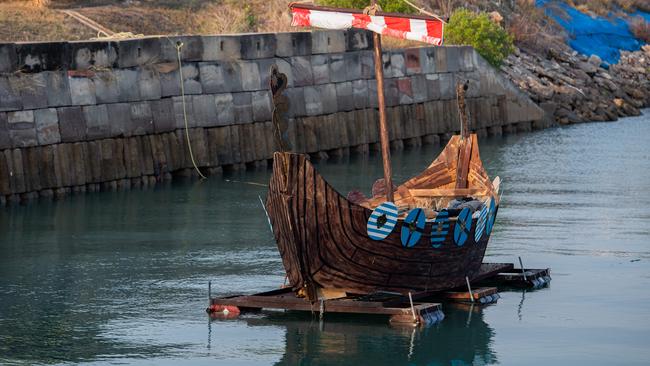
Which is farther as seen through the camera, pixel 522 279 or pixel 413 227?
pixel 522 279

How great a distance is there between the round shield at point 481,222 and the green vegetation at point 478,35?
94.7ft

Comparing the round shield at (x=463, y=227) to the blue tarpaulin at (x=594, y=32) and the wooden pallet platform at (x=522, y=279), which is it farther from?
the blue tarpaulin at (x=594, y=32)

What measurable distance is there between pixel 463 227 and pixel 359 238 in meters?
1.61

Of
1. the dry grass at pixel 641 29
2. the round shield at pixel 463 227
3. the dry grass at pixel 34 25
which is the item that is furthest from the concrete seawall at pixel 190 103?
the dry grass at pixel 641 29

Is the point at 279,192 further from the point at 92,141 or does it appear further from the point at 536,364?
the point at 92,141

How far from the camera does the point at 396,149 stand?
1575 inches

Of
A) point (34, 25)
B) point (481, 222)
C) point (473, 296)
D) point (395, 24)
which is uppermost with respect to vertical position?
point (34, 25)

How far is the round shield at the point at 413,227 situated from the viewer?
632 inches

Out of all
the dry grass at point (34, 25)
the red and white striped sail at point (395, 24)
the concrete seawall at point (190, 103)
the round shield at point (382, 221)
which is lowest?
the round shield at point (382, 221)

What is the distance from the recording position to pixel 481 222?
17.5 meters

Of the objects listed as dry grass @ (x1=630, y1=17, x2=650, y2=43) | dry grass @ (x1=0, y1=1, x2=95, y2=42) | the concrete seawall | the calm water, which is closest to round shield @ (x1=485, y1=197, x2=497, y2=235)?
the calm water

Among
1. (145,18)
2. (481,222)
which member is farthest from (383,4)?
(481,222)

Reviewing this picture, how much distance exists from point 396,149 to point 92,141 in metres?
12.1

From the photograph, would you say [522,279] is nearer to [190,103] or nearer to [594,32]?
[190,103]
